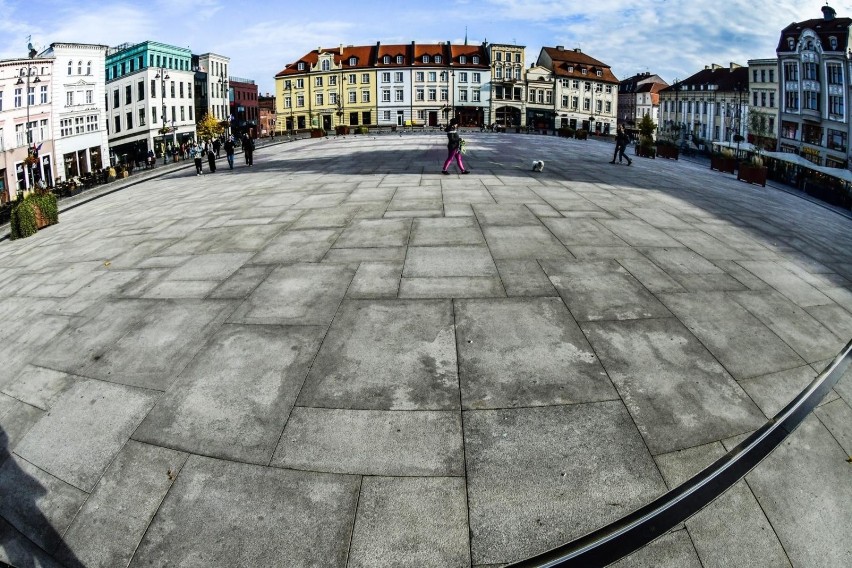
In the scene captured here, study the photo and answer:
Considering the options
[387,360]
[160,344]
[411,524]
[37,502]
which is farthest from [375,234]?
[411,524]

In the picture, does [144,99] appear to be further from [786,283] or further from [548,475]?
[548,475]

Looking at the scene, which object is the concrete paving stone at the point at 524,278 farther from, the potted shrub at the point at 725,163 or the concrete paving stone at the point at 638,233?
the potted shrub at the point at 725,163

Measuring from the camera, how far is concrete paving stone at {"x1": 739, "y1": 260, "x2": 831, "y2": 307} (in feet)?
24.4

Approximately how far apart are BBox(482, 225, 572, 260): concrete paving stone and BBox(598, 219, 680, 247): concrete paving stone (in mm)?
1371

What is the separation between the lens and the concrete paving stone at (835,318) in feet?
21.7

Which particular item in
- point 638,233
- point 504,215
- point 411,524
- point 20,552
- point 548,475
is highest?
point 504,215

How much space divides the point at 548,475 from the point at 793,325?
4.44 metres

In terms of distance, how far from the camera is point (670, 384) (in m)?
5.14

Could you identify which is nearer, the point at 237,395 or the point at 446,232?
the point at 237,395

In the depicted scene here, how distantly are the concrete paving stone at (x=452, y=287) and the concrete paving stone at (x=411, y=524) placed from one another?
Answer: 3283 mm

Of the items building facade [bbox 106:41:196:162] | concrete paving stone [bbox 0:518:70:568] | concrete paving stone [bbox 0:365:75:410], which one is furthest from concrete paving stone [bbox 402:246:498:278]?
building facade [bbox 106:41:196:162]

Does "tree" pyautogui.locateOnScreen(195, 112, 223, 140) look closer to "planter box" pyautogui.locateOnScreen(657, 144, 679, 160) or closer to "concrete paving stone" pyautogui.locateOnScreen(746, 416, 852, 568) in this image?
"planter box" pyautogui.locateOnScreen(657, 144, 679, 160)

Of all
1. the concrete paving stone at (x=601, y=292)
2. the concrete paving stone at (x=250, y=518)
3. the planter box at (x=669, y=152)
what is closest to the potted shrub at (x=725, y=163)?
the planter box at (x=669, y=152)

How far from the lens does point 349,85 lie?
3221 inches
